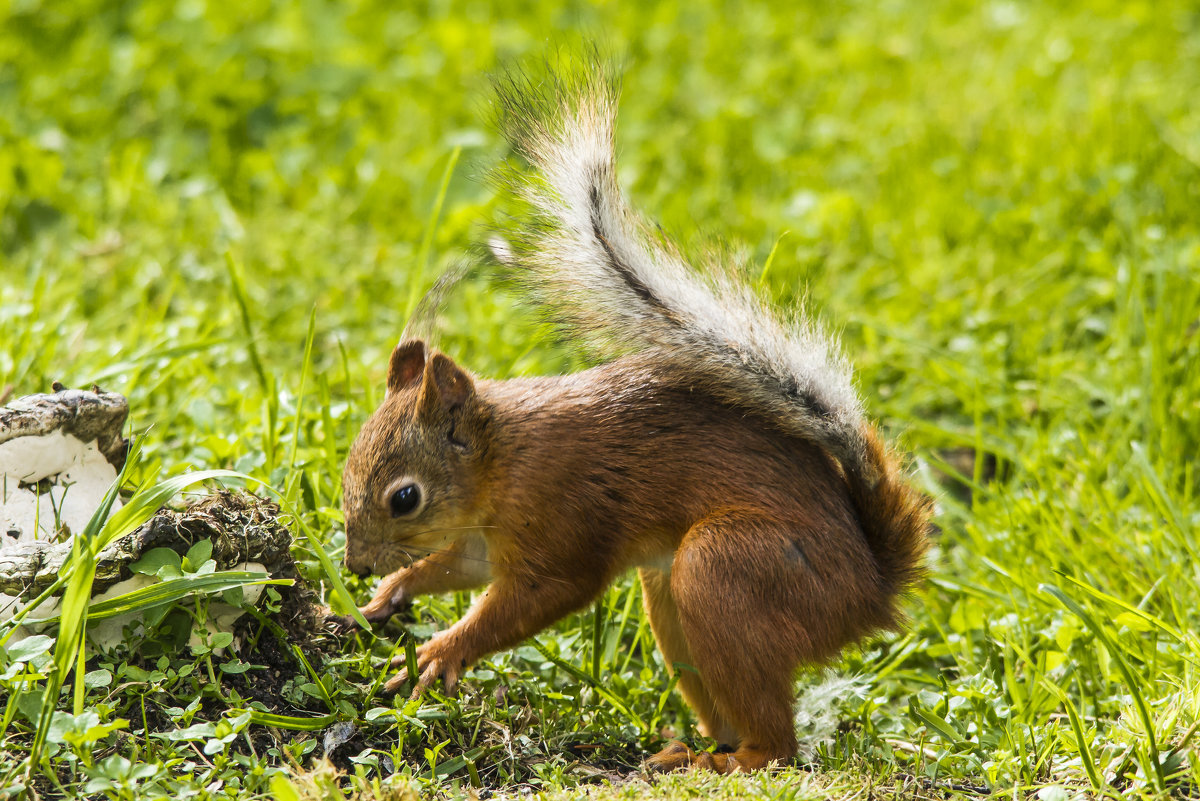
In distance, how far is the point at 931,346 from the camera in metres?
3.66

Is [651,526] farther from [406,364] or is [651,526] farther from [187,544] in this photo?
[187,544]

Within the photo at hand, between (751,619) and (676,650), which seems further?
(676,650)

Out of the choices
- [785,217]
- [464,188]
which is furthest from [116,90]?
[785,217]

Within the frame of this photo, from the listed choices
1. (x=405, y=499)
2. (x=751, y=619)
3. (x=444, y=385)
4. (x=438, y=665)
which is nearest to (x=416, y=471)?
(x=405, y=499)

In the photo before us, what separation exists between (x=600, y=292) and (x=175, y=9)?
4.04 m

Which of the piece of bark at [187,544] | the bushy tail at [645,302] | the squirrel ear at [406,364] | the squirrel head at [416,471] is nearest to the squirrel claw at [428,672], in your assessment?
the squirrel head at [416,471]

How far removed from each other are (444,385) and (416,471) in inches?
7.0

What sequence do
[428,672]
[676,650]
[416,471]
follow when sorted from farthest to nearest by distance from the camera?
1. [676,650]
2. [416,471]
3. [428,672]

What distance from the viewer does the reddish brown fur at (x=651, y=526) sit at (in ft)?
7.32

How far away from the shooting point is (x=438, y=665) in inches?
89.0

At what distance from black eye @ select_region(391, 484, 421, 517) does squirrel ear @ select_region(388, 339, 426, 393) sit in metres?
0.25

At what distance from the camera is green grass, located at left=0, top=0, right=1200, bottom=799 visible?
220 centimetres

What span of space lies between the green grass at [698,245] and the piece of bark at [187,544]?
0.15 meters

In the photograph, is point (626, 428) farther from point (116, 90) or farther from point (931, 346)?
point (116, 90)
